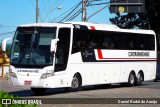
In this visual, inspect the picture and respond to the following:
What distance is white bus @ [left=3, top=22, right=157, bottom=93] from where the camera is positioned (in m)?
20.3

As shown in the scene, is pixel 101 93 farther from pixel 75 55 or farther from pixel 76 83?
pixel 75 55

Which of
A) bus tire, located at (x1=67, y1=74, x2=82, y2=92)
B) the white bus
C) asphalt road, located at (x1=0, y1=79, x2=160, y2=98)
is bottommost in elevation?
asphalt road, located at (x1=0, y1=79, x2=160, y2=98)

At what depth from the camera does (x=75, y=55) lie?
22.0 m

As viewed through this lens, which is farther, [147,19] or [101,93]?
[147,19]

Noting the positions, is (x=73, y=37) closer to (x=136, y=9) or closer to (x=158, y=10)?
(x=136, y=9)

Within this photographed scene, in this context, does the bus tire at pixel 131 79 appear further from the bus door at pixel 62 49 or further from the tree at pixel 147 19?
the tree at pixel 147 19

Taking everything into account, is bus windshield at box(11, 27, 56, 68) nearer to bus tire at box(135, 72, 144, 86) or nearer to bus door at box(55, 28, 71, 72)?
bus door at box(55, 28, 71, 72)

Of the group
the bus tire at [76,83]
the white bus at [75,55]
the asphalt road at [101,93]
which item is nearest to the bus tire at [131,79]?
the white bus at [75,55]

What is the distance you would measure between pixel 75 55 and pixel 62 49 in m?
1.04

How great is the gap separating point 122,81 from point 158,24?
43.5 metres

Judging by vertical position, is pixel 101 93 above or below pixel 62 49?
below

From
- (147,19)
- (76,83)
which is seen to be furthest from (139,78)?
(147,19)

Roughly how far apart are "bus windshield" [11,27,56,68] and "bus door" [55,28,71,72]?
0.46m

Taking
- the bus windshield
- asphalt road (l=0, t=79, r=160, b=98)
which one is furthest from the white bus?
asphalt road (l=0, t=79, r=160, b=98)
